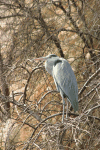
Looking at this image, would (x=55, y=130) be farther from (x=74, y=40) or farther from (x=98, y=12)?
(x=74, y=40)

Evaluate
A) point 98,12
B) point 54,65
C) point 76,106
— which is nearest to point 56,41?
point 98,12

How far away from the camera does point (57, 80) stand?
101 inches

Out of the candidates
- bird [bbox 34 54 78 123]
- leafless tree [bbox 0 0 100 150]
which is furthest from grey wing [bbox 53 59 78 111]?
leafless tree [bbox 0 0 100 150]

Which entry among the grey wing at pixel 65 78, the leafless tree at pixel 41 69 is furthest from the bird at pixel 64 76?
the leafless tree at pixel 41 69

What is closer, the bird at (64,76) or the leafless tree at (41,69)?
the leafless tree at (41,69)

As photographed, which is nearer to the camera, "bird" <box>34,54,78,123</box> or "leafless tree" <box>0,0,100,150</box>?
"leafless tree" <box>0,0,100,150</box>

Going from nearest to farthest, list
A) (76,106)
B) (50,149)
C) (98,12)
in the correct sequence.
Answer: (50,149) → (76,106) → (98,12)

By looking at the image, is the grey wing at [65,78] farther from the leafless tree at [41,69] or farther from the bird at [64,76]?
the leafless tree at [41,69]

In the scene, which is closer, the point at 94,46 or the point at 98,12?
the point at 98,12

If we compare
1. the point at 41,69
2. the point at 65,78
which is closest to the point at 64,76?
the point at 65,78

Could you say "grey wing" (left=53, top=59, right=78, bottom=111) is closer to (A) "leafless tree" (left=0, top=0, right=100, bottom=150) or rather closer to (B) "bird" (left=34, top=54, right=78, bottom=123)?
(B) "bird" (left=34, top=54, right=78, bottom=123)

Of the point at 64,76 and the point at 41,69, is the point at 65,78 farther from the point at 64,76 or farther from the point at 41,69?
the point at 41,69

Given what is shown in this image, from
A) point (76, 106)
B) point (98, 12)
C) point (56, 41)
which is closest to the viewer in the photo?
point (76, 106)

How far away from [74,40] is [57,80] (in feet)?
7.50
